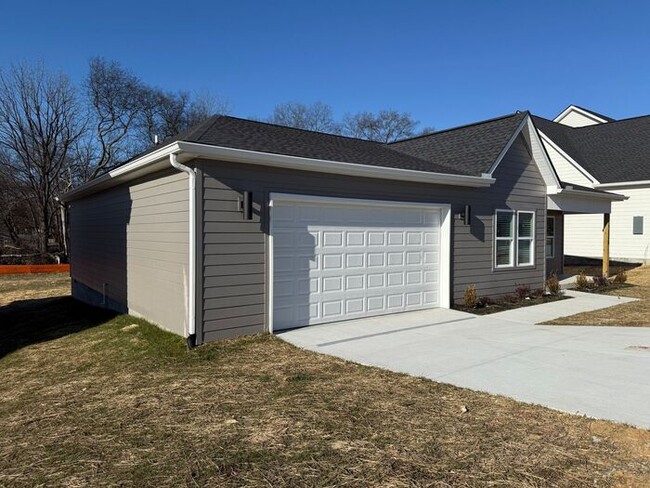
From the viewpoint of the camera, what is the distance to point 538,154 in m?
11.8

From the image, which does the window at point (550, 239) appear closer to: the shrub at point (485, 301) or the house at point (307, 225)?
the house at point (307, 225)

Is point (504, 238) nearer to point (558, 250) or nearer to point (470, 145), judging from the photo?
point (470, 145)

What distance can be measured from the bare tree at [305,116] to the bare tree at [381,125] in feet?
7.27

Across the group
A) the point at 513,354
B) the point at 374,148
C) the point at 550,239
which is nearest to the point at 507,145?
the point at 374,148

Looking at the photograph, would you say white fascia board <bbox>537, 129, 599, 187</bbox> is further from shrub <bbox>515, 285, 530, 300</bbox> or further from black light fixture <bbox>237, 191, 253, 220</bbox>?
black light fixture <bbox>237, 191, 253, 220</bbox>

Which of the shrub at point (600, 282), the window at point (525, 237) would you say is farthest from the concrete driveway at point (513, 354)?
the shrub at point (600, 282)

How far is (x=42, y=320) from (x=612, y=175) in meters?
22.1

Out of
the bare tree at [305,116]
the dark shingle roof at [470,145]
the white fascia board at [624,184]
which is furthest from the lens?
the bare tree at [305,116]

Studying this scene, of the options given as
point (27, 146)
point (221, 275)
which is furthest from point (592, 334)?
point (27, 146)

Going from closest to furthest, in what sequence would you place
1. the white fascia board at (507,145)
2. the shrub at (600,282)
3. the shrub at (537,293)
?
the white fascia board at (507,145), the shrub at (537,293), the shrub at (600,282)

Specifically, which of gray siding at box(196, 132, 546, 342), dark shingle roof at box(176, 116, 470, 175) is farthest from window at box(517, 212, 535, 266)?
gray siding at box(196, 132, 546, 342)

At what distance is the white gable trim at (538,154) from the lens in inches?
426

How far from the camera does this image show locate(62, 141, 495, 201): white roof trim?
656cm

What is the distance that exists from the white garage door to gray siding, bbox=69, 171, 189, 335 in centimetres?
152
